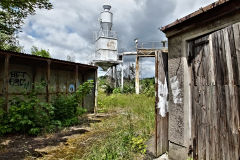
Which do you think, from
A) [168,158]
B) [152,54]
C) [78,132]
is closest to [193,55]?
[168,158]

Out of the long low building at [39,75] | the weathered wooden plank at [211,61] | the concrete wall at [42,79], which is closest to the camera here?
the weathered wooden plank at [211,61]

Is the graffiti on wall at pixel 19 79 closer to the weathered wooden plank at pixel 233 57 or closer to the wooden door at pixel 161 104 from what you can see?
the wooden door at pixel 161 104

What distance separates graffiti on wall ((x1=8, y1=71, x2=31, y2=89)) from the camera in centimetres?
652

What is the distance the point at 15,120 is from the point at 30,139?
2.49 feet

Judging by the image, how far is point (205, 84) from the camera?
250cm

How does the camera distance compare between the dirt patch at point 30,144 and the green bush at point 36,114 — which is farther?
the green bush at point 36,114

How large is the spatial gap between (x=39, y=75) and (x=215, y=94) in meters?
7.54

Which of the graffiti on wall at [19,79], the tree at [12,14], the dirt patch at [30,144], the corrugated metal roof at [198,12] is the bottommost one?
the dirt patch at [30,144]

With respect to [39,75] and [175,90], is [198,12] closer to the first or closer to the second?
[175,90]

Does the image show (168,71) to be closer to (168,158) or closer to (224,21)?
(224,21)

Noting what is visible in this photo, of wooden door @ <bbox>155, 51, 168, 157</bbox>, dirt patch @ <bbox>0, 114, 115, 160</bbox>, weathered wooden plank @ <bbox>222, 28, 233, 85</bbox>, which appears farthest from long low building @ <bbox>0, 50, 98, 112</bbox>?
weathered wooden plank @ <bbox>222, 28, 233, 85</bbox>

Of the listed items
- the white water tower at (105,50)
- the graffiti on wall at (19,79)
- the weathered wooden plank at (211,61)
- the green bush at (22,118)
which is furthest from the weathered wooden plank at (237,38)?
the white water tower at (105,50)

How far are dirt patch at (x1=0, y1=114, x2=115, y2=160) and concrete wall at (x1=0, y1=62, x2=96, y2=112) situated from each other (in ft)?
5.14

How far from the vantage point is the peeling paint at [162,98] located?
3123 mm
